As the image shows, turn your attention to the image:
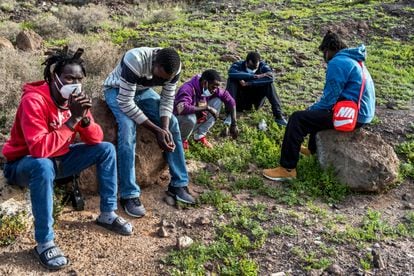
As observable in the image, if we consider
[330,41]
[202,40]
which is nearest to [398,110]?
[330,41]

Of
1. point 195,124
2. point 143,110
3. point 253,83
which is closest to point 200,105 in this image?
point 195,124

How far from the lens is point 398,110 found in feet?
23.9

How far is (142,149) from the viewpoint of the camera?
4.71m

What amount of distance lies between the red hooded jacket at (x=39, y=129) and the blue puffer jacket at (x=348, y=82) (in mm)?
2573

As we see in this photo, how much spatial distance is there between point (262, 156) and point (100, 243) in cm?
248

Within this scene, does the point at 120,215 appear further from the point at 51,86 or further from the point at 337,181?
the point at 337,181

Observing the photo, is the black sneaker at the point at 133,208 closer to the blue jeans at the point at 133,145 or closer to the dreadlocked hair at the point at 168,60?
the blue jeans at the point at 133,145

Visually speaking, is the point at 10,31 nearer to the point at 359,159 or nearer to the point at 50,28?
the point at 50,28

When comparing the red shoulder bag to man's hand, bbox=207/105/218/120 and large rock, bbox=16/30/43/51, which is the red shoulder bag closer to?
man's hand, bbox=207/105/218/120

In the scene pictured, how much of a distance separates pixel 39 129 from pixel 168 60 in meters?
1.29

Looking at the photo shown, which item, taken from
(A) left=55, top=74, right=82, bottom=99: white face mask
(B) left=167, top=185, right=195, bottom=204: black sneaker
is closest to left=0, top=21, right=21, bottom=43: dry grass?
(B) left=167, top=185, right=195, bottom=204: black sneaker

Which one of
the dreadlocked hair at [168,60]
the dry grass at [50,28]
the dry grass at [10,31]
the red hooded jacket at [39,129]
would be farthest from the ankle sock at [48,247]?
the dry grass at [50,28]

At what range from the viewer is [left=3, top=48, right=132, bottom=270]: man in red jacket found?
3.33 metres

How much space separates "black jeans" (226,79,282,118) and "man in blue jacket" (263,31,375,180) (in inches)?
54.9
